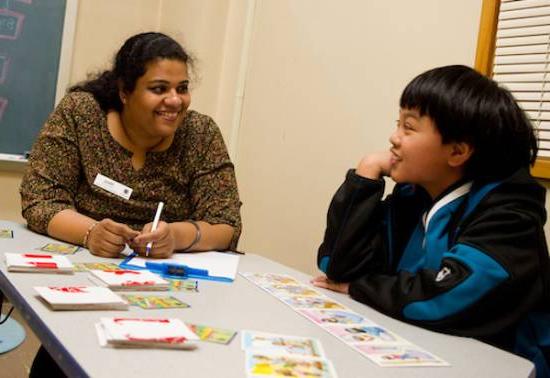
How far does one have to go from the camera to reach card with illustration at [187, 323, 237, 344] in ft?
2.57

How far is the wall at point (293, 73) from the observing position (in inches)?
76.4

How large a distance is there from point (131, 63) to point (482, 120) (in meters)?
1.02

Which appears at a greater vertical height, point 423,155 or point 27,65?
point 27,65

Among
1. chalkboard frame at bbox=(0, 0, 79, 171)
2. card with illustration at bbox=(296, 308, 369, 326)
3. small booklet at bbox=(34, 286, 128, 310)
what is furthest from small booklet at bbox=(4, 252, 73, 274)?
chalkboard frame at bbox=(0, 0, 79, 171)

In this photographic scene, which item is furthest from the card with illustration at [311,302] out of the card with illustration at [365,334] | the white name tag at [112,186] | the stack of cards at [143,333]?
the white name tag at [112,186]

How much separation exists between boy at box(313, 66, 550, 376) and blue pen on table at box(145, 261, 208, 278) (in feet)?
0.96

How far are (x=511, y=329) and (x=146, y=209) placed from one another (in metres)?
1.01

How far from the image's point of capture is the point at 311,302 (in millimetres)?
1092

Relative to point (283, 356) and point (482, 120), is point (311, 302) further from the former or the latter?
point (482, 120)

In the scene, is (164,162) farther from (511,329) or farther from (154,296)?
(511,329)

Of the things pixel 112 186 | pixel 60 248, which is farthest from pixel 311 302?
pixel 112 186

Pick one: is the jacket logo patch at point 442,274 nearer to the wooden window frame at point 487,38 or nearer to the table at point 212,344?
the table at point 212,344

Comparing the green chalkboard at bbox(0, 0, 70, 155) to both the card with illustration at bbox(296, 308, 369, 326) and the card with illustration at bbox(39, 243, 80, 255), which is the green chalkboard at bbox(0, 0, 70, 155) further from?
the card with illustration at bbox(296, 308, 369, 326)

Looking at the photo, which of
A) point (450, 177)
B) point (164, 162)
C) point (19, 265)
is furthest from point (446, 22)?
point (19, 265)
